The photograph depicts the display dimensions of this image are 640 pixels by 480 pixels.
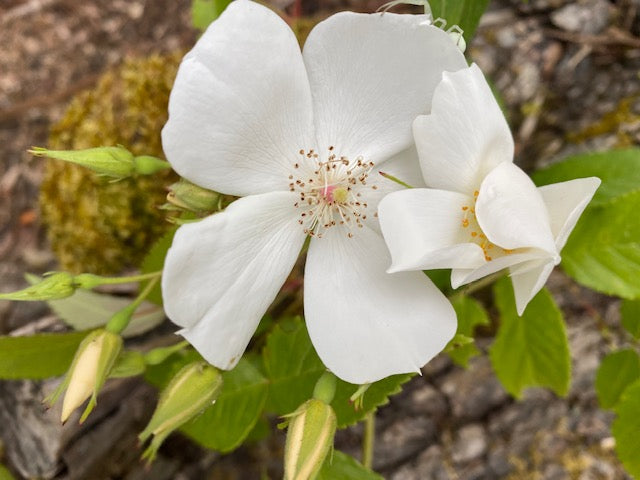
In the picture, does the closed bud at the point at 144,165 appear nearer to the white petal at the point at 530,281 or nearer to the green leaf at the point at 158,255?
the green leaf at the point at 158,255

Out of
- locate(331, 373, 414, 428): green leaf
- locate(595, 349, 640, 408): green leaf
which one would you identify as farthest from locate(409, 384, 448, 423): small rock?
locate(331, 373, 414, 428): green leaf

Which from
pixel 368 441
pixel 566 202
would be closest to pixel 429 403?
pixel 368 441

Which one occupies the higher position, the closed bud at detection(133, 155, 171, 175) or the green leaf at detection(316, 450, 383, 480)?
the closed bud at detection(133, 155, 171, 175)

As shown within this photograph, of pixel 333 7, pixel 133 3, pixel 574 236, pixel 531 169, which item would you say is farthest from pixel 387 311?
pixel 133 3

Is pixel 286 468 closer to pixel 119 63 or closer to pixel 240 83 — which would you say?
pixel 240 83

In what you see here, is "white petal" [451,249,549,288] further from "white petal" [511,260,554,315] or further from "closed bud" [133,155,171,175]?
"closed bud" [133,155,171,175]

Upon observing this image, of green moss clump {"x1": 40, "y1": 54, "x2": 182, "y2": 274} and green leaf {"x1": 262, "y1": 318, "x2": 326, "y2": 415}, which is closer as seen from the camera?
green leaf {"x1": 262, "y1": 318, "x2": 326, "y2": 415}
